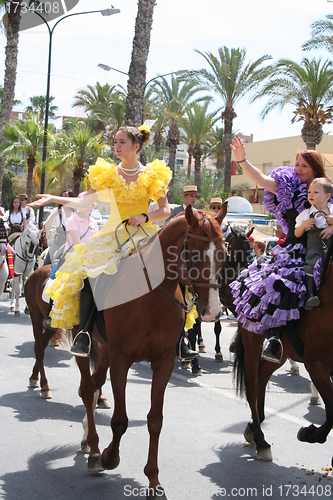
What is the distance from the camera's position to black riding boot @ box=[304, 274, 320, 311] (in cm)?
509

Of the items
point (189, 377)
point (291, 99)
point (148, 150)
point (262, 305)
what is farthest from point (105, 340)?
point (148, 150)

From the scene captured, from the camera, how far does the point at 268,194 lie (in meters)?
5.89

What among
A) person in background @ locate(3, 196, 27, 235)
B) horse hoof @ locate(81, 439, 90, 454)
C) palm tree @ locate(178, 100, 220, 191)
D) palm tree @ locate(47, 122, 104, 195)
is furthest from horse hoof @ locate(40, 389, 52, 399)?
palm tree @ locate(178, 100, 220, 191)

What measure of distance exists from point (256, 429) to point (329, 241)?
6.46ft

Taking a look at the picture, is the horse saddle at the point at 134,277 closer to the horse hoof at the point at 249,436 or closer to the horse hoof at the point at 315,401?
the horse hoof at the point at 249,436

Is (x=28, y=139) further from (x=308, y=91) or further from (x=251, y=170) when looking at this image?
(x=251, y=170)

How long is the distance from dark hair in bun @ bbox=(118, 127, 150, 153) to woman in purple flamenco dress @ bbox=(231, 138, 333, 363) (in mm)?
867

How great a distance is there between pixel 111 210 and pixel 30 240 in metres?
10.8

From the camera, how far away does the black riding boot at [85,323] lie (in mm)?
5426

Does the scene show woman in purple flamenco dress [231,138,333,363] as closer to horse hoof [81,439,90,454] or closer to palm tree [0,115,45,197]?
horse hoof [81,439,90,454]

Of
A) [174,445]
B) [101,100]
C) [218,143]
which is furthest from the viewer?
[218,143]

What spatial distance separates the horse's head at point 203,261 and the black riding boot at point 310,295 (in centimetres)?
103

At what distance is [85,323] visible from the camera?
548 centimetres

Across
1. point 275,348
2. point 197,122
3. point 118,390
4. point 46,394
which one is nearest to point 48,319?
point 46,394
